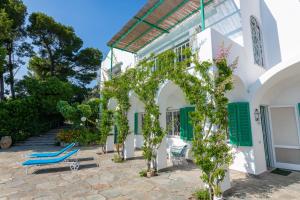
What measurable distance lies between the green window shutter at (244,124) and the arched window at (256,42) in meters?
2.73

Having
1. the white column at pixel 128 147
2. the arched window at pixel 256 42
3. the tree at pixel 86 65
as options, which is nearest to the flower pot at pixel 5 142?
the tree at pixel 86 65

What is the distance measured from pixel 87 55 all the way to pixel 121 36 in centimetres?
1246

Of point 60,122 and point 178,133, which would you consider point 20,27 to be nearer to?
point 60,122

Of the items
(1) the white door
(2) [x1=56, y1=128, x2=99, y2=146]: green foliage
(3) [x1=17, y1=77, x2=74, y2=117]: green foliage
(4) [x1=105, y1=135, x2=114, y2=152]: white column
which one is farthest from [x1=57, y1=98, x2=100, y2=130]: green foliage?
(1) the white door

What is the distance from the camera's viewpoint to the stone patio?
15.5ft

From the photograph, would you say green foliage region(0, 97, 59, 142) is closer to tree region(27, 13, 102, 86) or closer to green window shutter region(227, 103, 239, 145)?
tree region(27, 13, 102, 86)

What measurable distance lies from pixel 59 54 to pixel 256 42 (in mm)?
20637

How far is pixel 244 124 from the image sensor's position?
6324 millimetres

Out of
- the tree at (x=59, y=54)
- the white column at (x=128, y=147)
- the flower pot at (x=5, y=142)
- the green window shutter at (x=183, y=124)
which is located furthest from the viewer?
the tree at (x=59, y=54)

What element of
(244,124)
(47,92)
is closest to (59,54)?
(47,92)

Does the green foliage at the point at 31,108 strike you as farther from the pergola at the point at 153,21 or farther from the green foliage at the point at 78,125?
the pergola at the point at 153,21

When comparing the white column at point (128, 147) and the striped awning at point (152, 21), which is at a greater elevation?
the striped awning at point (152, 21)

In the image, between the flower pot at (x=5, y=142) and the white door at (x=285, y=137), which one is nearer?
the white door at (x=285, y=137)

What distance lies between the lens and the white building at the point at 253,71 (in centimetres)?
618
